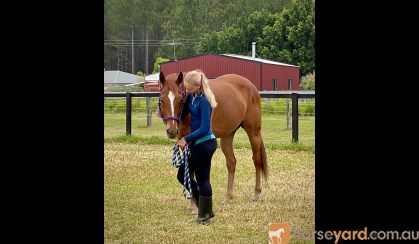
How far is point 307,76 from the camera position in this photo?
893 centimetres

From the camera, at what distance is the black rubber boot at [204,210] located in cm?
435

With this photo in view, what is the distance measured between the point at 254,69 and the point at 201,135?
549 cm

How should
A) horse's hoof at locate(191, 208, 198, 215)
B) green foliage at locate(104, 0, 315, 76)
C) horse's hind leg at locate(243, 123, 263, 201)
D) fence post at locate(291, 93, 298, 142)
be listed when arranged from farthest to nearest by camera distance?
fence post at locate(291, 93, 298, 142) → green foliage at locate(104, 0, 315, 76) → horse's hind leg at locate(243, 123, 263, 201) → horse's hoof at locate(191, 208, 198, 215)

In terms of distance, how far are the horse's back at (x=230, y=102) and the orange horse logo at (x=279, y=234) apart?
220 cm

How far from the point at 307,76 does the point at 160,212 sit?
4.82 meters

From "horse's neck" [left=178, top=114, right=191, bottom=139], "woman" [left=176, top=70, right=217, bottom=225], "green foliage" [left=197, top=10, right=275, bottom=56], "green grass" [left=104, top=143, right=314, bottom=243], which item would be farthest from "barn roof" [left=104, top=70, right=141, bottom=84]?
"woman" [left=176, top=70, right=217, bottom=225]

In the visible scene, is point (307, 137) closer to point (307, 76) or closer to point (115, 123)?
point (307, 76)

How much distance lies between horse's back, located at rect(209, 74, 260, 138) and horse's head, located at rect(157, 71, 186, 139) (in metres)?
1.10

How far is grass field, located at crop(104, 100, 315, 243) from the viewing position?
3.91m

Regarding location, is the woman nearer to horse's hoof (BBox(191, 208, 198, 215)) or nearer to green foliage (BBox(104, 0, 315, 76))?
horse's hoof (BBox(191, 208, 198, 215))

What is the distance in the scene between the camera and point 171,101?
4.16 m

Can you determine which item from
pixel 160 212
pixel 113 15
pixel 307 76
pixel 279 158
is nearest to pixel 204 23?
pixel 307 76

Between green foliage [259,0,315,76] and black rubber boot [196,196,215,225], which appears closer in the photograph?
black rubber boot [196,196,215,225]

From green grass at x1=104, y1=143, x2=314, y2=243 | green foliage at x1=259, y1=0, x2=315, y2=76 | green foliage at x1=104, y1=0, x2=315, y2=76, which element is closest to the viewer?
green grass at x1=104, y1=143, x2=314, y2=243
